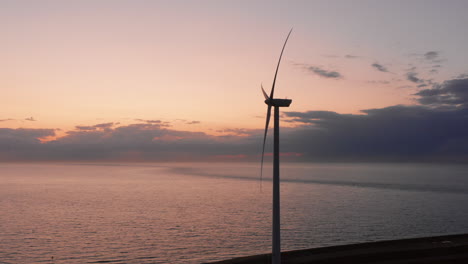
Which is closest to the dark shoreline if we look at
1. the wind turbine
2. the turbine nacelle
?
the wind turbine

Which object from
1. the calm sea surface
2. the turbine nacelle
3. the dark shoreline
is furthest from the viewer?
the calm sea surface

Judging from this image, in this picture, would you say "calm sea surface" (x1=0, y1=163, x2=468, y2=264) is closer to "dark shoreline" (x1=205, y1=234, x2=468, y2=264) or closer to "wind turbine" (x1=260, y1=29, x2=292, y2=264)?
"dark shoreline" (x1=205, y1=234, x2=468, y2=264)

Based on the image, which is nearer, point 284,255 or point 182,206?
point 284,255

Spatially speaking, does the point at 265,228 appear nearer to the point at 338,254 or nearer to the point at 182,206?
the point at 338,254

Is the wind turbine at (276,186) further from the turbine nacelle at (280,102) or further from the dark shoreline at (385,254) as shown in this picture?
the dark shoreline at (385,254)

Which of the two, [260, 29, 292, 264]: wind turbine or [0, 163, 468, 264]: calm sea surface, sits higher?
[260, 29, 292, 264]: wind turbine

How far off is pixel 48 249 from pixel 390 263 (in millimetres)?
41661

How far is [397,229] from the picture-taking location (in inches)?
2522

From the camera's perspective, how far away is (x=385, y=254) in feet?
120

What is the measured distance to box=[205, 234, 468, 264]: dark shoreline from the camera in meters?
34.7

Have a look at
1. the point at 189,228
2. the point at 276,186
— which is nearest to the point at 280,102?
the point at 276,186

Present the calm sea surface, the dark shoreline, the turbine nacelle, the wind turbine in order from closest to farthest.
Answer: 1. the wind turbine
2. the turbine nacelle
3. the dark shoreline
4. the calm sea surface

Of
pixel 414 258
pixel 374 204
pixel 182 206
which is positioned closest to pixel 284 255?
pixel 414 258

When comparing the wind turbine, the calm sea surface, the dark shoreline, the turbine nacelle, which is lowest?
the calm sea surface
